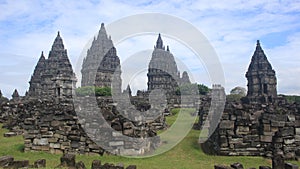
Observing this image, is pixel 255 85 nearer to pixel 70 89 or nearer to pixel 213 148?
pixel 70 89

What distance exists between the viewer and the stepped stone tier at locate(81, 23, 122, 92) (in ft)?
182

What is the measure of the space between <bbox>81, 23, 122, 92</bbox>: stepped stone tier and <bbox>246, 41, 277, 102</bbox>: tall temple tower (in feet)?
80.0

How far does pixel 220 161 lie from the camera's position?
35.1 feet

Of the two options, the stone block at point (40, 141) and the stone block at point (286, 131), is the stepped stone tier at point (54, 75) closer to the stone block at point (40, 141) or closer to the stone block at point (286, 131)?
the stone block at point (40, 141)

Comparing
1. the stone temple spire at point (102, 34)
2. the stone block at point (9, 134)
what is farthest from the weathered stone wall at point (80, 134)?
the stone temple spire at point (102, 34)

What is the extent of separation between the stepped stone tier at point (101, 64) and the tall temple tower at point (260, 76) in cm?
2438

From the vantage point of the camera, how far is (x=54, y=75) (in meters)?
42.0

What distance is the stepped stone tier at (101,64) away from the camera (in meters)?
55.4

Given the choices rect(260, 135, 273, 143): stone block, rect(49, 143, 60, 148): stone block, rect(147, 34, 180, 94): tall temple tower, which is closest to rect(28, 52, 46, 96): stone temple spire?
rect(147, 34, 180, 94): tall temple tower

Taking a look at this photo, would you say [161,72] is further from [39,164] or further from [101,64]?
[39,164]

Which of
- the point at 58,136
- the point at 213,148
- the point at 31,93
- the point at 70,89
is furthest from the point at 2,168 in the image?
the point at 31,93

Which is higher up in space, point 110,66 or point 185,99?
point 110,66

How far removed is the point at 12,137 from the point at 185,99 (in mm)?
26996

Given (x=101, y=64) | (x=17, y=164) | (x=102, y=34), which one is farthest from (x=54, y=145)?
(x=102, y=34)
